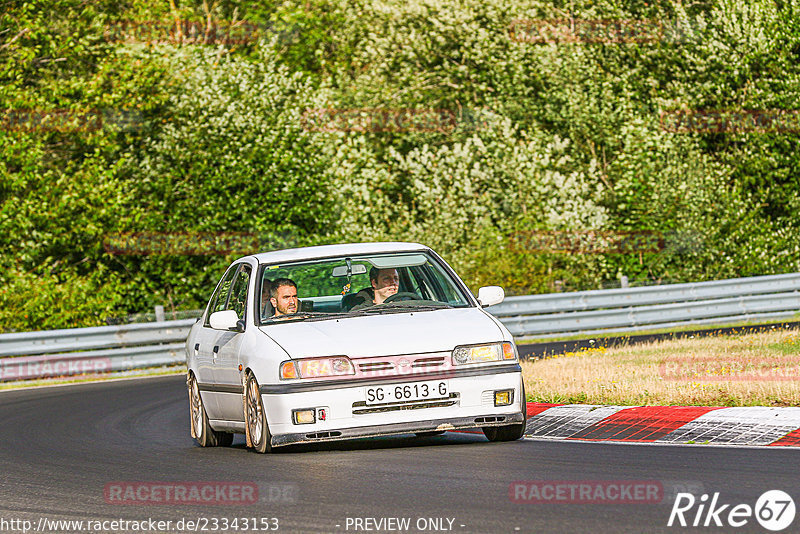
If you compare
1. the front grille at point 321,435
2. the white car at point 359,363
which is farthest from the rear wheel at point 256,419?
the front grille at point 321,435

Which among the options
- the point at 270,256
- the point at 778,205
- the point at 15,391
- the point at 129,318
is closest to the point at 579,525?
the point at 270,256

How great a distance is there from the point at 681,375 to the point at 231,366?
4679 mm

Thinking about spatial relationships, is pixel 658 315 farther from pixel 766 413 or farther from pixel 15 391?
pixel 766 413

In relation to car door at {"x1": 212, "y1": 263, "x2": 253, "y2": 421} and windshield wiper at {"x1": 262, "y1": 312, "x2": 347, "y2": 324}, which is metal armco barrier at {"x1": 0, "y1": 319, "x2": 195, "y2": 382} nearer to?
car door at {"x1": 212, "y1": 263, "x2": 253, "y2": 421}

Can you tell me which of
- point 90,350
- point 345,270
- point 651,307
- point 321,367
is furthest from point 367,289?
point 651,307

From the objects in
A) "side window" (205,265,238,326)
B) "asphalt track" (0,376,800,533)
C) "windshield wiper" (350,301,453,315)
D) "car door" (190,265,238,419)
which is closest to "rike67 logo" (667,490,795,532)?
"asphalt track" (0,376,800,533)

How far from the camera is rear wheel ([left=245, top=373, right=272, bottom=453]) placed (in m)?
9.71

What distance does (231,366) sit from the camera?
1050cm

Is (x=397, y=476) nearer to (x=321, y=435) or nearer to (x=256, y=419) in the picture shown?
(x=321, y=435)

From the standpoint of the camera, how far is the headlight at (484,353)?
9.57m

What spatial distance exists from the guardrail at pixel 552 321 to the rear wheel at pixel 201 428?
39.2 feet

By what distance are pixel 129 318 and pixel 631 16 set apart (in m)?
19.9

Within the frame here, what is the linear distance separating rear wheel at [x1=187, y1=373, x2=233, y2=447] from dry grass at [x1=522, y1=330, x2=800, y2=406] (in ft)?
9.39

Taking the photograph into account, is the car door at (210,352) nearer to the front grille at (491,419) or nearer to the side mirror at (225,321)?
the side mirror at (225,321)
